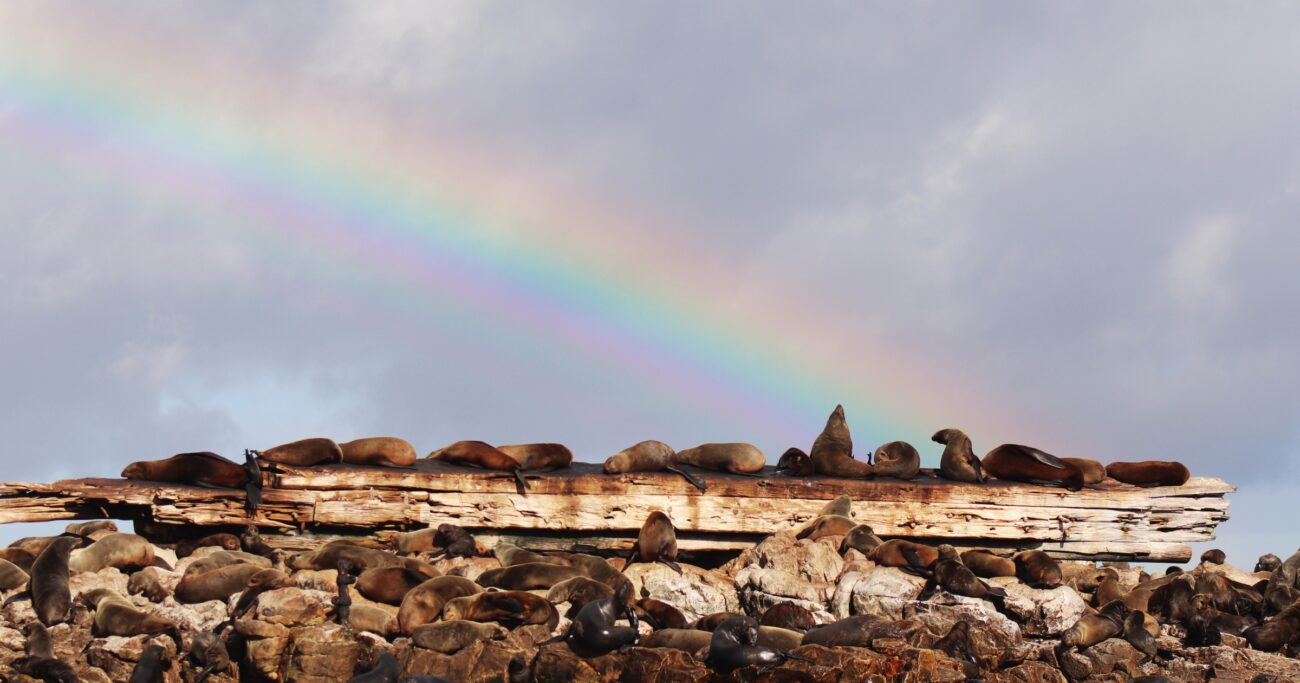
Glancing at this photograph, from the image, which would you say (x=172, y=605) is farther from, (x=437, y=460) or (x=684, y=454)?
(x=684, y=454)

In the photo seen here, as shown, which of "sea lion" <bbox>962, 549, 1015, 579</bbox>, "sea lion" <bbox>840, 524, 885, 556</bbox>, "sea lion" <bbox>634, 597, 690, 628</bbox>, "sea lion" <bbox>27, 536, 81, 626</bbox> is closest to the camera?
"sea lion" <bbox>27, 536, 81, 626</bbox>

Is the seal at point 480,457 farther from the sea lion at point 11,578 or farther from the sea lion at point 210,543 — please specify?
the sea lion at point 11,578

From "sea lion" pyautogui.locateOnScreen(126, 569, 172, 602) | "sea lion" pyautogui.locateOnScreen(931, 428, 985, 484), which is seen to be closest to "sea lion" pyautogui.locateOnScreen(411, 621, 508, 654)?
"sea lion" pyautogui.locateOnScreen(126, 569, 172, 602)

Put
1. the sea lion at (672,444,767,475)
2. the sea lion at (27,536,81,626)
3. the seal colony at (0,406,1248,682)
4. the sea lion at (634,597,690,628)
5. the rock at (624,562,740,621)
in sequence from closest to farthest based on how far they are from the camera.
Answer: the seal colony at (0,406,1248,682) < the sea lion at (27,536,81,626) < the sea lion at (634,597,690,628) < the rock at (624,562,740,621) < the sea lion at (672,444,767,475)

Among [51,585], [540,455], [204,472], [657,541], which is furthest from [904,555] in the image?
[51,585]

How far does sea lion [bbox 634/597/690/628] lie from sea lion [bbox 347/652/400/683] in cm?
256

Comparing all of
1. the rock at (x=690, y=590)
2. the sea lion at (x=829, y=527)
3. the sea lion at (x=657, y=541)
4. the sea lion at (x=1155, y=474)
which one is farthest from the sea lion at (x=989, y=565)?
the sea lion at (x=1155, y=474)

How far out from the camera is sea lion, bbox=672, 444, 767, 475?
51.6 feet

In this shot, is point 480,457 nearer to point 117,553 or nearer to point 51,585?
point 117,553

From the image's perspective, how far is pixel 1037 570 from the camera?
43.4 ft

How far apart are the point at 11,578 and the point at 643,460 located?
696cm

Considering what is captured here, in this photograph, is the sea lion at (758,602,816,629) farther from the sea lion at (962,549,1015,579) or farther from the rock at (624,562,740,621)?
the sea lion at (962,549,1015,579)

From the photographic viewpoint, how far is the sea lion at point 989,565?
1337cm

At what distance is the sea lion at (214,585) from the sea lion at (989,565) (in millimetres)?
7355
